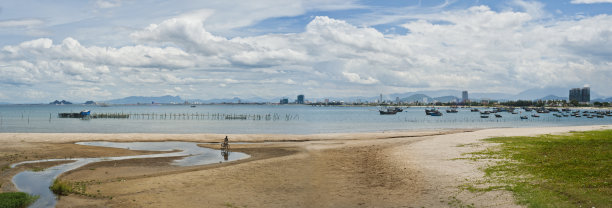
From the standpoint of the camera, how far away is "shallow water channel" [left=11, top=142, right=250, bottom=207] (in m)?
21.6

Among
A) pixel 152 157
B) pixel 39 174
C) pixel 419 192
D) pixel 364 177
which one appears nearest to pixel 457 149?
pixel 364 177

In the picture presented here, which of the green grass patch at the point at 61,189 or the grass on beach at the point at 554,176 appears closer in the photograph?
the grass on beach at the point at 554,176

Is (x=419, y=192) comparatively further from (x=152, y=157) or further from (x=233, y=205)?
(x=152, y=157)

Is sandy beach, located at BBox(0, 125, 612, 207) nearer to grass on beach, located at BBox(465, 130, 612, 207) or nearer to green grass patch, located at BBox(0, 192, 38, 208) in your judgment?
grass on beach, located at BBox(465, 130, 612, 207)

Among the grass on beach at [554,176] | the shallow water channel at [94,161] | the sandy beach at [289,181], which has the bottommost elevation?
the shallow water channel at [94,161]

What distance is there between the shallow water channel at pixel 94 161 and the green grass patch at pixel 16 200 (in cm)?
31

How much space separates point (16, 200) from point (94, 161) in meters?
14.9

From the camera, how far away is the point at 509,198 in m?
17.2

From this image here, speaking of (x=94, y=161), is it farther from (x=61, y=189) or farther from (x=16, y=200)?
(x=16, y=200)

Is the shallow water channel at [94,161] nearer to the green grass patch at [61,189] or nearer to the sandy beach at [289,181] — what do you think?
the green grass patch at [61,189]

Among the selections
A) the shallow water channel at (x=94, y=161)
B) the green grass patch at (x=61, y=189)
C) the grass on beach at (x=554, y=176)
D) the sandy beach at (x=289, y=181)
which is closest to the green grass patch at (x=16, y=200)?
the shallow water channel at (x=94, y=161)

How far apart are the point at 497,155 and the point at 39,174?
1260 inches

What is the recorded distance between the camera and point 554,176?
67.2ft

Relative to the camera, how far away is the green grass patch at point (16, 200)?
17.7m
